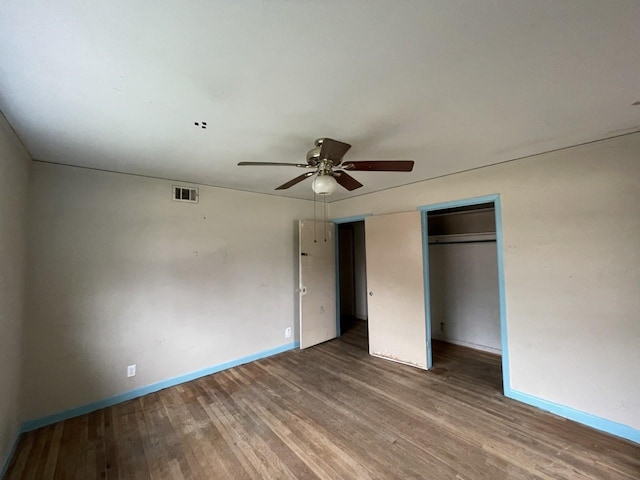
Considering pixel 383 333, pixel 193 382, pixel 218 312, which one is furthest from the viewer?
pixel 383 333

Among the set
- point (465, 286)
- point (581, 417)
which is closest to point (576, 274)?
point (581, 417)

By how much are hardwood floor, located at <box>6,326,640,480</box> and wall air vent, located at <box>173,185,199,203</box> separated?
7.16 ft

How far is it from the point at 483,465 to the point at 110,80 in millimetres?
3268

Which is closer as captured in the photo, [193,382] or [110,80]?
[110,80]

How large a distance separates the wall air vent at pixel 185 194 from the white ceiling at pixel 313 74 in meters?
0.86

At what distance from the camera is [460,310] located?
13.5 ft

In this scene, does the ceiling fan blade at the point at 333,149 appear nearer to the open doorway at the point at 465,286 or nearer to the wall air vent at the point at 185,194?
the wall air vent at the point at 185,194

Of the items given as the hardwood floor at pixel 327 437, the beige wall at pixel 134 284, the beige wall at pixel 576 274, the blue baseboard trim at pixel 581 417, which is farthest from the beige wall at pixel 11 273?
the blue baseboard trim at pixel 581 417

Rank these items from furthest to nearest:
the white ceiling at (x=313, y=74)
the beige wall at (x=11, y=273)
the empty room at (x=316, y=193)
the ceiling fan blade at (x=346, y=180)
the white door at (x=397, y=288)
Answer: the white door at (x=397, y=288), the ceiling fan blade at (x=346, y=180), the beige wall at (x=11, y=273), the empty room at (x=316, y=193), the white ceiling at (x=313, y=74)

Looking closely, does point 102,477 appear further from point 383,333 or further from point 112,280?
point 383,333

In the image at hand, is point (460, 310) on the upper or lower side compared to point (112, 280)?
lower

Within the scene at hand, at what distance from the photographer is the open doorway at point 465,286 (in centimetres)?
375

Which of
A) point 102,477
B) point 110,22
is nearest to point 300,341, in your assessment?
point 102,477

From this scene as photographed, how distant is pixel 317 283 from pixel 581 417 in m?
3.12
